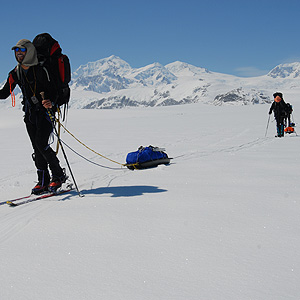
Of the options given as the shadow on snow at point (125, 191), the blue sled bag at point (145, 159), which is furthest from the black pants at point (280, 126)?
the shadow on snow at point (125, 191)

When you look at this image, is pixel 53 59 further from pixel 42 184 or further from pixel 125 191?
pixel 125 191

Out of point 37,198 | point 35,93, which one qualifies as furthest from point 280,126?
point 37,198

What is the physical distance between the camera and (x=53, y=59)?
414 cm

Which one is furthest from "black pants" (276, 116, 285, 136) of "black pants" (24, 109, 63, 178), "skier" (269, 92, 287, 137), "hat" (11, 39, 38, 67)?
"hat" (11, 39, 38, 67)

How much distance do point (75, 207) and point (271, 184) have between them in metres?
2.64

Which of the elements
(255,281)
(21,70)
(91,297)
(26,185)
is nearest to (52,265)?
(91,297)

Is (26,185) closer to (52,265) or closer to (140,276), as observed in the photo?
(52,265)

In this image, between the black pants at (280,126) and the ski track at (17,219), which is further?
the black pants at (280,126)

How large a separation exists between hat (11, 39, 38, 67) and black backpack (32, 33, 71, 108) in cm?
10

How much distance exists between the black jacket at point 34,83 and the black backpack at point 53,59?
88mm

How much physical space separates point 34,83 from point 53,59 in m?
0.42

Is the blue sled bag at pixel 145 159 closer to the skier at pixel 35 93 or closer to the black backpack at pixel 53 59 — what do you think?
the skier at pixel 35 93

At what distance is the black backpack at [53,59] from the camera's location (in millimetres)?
4102

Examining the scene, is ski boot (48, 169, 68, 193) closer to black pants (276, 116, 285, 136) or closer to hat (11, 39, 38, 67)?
hat (11, 39, 38, 67)
